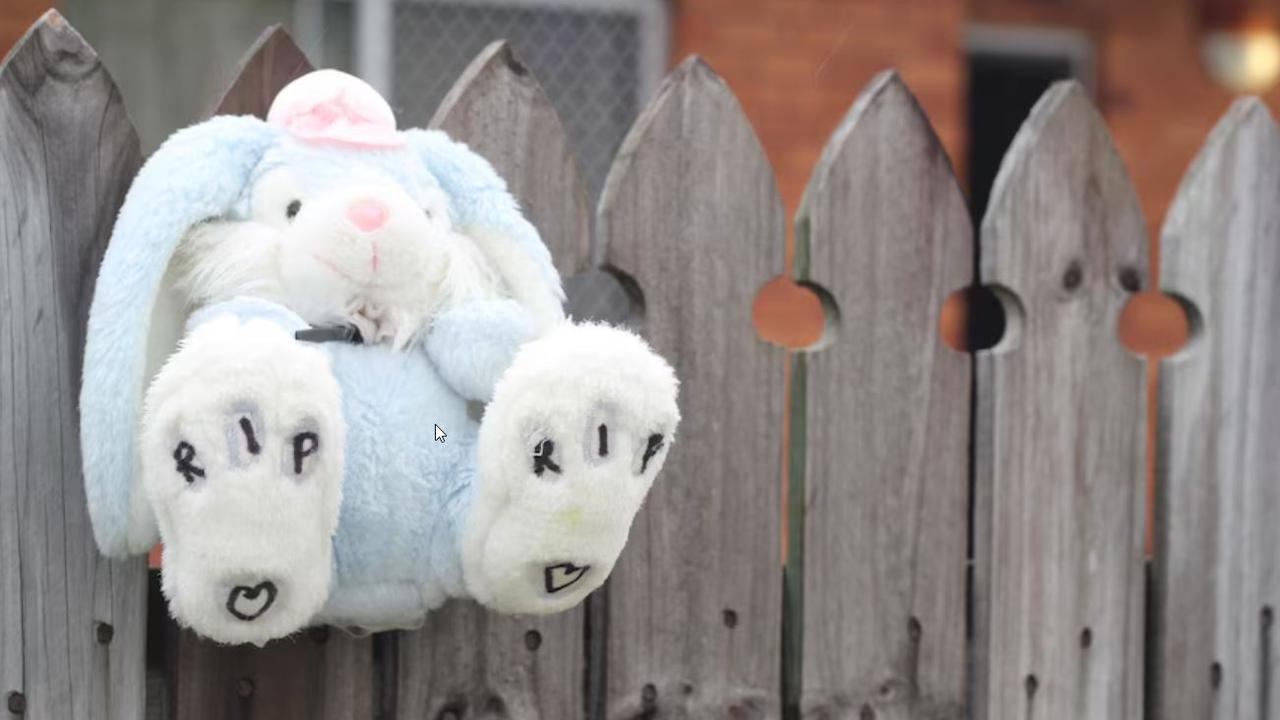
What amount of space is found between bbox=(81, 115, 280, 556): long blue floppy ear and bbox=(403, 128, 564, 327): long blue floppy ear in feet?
0.73

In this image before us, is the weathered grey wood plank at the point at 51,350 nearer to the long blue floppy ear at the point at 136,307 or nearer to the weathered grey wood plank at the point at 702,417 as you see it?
the long blue floppy ear at the point at 136,307

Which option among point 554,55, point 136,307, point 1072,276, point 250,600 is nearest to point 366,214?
point 136,307

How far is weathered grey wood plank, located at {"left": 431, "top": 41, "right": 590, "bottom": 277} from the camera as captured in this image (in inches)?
88.4

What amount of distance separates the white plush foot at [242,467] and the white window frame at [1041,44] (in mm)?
5661

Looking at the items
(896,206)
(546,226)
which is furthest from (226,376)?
(896,206)

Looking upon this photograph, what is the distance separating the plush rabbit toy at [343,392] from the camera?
1.62 meters

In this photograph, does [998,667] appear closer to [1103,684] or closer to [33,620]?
[1103,684]

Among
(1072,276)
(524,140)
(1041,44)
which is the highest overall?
(1041,44)

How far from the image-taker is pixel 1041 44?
6.91 m

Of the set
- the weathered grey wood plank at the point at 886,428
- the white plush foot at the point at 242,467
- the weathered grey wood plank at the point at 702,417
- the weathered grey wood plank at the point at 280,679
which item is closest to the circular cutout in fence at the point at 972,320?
the weathered grey wood plank at the point at 886,428

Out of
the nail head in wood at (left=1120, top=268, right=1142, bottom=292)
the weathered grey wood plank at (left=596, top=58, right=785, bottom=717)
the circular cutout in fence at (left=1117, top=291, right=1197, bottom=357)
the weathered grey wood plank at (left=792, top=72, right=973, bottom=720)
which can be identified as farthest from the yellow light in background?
the weathered grey wood plank at (left=596, top=58, right=785, bottom=717)

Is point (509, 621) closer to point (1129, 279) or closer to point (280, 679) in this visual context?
point (280, 679)

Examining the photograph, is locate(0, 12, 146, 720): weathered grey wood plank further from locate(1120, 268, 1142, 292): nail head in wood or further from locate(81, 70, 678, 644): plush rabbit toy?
locate(1120, 268, 1142, 292): nail head in wood

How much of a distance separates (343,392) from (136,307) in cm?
24
